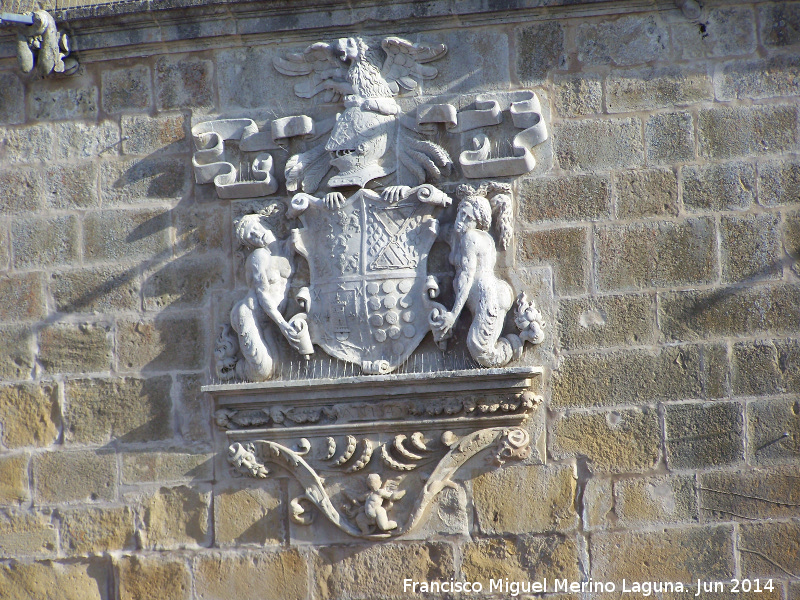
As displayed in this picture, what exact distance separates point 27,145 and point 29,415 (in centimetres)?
126

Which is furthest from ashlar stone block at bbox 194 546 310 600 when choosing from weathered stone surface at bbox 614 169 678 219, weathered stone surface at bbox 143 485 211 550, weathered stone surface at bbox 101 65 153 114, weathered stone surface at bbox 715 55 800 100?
weathered stone surface at bbox 715 55 800 100

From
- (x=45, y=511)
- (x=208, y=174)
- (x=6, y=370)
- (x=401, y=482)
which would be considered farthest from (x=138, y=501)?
(x=208, y=174)

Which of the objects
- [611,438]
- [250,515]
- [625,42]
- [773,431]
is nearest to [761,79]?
[625,42]

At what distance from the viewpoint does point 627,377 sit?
4.00 meters

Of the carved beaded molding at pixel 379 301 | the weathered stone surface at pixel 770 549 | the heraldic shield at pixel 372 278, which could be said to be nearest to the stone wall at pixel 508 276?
the weathered stone surface at pixel 770 549

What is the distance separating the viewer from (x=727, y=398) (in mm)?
3957

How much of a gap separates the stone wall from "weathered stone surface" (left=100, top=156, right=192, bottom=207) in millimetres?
11

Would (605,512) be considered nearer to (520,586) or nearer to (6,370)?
(520,586)

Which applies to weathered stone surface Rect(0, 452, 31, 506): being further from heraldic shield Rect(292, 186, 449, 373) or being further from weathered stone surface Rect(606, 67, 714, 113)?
weathered stone surface Rect(606, 67, 714, 113)

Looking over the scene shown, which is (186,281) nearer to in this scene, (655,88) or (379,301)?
(379,301)

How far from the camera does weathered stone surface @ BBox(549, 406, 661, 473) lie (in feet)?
13.0

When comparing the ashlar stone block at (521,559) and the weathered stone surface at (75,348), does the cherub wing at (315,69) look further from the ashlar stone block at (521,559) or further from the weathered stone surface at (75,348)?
the ashlar stone block at (521,559)

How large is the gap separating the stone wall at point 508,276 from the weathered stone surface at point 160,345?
11 millimetres

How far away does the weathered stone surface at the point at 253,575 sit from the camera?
13.2 feet
